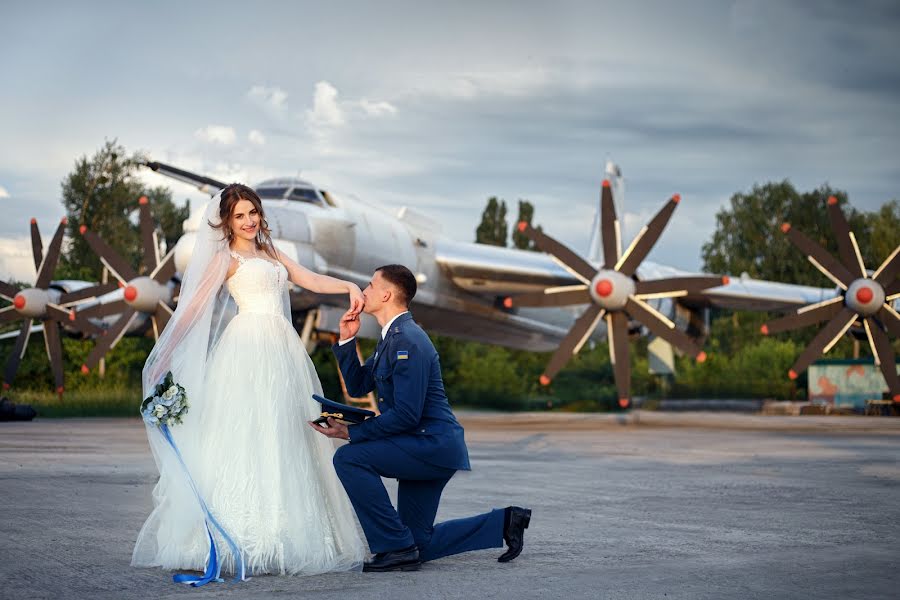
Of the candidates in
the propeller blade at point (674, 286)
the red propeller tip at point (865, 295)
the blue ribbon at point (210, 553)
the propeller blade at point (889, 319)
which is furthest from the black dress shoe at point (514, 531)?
the propeller blade at point (889, 319)

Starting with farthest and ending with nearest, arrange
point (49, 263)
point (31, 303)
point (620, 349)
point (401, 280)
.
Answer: point (49, 263) → point (31, 303) → point (620, 349) → point (401, 280)

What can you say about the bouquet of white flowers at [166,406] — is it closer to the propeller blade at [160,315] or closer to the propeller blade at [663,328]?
the propeller blade at [663,328]

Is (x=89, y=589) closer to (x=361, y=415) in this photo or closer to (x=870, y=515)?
(x=361, y=415)

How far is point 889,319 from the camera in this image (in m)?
23.0

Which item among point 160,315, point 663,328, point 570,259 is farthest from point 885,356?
point 160,315

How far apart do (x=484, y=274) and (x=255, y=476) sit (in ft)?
62.6

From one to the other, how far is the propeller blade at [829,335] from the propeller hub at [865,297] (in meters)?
0.24

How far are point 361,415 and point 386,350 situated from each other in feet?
1.18

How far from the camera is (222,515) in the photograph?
522 centimetres

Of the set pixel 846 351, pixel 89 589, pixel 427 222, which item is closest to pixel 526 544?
pixel 89 589

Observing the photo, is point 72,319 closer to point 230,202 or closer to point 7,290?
point 7,290

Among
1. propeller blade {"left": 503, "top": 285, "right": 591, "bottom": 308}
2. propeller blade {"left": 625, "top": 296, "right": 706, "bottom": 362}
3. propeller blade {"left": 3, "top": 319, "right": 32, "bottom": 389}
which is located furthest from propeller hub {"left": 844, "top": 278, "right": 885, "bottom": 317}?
propeller blade {"left": 3, "top": 319, "right": 32, "bottom": 389}

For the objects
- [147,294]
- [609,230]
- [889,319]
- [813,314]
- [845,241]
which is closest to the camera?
[609,230]

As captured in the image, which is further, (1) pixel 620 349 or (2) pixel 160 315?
(2) pixel 160 315
